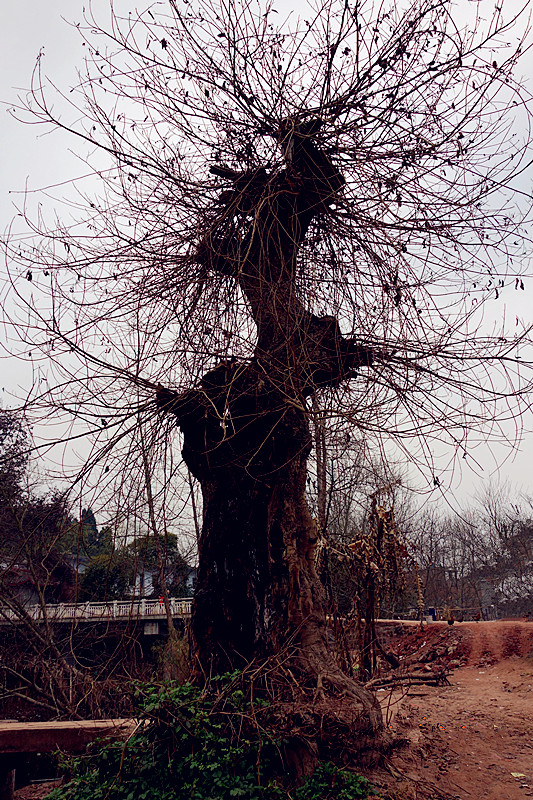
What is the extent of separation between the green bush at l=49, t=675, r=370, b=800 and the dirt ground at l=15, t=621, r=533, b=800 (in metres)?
0.69

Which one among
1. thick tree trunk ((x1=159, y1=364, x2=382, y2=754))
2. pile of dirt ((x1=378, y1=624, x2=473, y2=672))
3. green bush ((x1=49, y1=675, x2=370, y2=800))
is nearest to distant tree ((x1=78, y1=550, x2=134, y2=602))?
thick tree trunk ((x1=159, y1=364, x2=382, y2=754))

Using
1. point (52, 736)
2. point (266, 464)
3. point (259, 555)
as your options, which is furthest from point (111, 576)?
point (266, 464)

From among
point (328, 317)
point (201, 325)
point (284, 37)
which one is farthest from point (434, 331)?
point (284, 37)

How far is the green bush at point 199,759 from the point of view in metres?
3.51

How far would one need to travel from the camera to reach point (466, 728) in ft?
18.7

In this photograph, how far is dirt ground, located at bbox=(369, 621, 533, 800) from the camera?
398 cm

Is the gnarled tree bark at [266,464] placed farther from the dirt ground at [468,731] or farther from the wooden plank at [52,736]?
the wooden plank at [52,736]

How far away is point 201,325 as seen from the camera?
459 cm

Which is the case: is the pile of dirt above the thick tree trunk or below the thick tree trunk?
below

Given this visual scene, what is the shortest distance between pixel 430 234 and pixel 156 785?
177 inches

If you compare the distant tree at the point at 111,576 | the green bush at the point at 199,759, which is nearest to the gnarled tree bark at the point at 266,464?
the green bush at the point at 199,759

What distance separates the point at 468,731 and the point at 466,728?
0.46 ft

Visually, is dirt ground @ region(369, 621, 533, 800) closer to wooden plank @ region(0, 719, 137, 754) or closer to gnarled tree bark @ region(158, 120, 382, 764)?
gnarled tree bark @ region(158, 120, 382, 764)

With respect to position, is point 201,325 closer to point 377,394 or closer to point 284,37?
point 377,394
